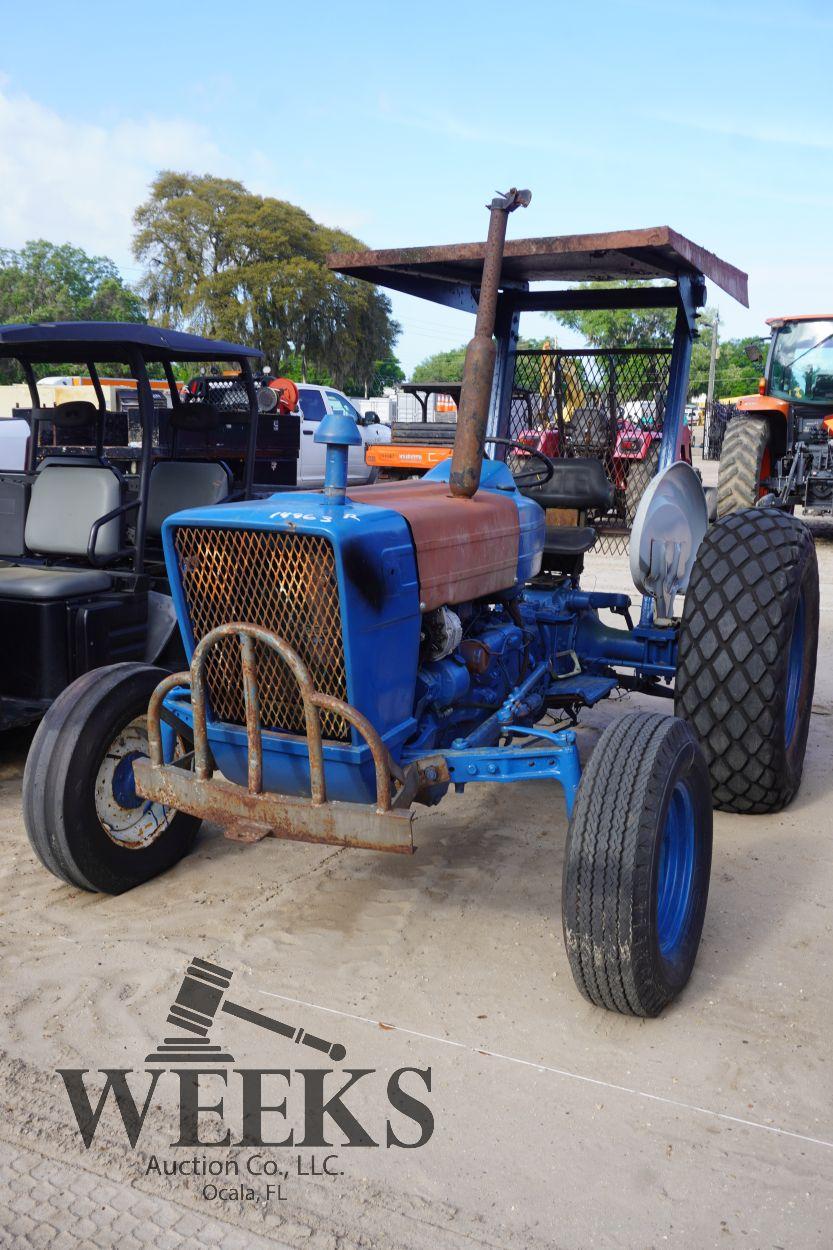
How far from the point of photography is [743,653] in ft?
13.5

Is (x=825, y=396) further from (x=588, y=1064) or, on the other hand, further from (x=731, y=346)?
(x=731, y=346)

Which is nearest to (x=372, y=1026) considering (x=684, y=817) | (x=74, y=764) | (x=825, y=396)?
(x=684, y=817)

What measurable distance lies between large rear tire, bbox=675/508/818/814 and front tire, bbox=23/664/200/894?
2049 mm

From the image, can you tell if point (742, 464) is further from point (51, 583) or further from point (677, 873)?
point (677, 873)

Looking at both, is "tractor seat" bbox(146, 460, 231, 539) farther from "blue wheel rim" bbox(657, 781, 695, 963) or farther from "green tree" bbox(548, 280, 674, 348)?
"blue wheel rim" bbox(657, 781, 695, 963)

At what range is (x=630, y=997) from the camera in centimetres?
284

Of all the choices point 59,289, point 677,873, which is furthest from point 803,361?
point 59,289

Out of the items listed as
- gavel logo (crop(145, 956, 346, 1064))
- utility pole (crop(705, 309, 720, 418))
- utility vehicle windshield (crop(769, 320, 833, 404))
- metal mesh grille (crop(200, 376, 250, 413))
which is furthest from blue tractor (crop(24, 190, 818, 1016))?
utility pole (crop(705, 309, 720, 418))

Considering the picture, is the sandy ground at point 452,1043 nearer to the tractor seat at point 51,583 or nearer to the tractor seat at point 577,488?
the tractor seat at point 51,583

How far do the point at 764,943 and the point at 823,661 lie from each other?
4.39 metres

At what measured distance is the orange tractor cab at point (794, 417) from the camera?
12109mm

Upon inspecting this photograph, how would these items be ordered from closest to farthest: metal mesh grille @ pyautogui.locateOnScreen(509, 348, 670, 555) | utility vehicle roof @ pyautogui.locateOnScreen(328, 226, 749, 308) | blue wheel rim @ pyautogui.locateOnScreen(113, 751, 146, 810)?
1. blue wheel rim @ pyautogui.locateOnScreen(113, 751, 146, 810)
2. utility vehicle roof @ pyautogui.locateOnScreen(328, 226, 749, 308)
3. metal mesh grille @ pyautogui.locateOnScreen(509, 348, 670, 555)

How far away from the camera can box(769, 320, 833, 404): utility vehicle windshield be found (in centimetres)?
1228

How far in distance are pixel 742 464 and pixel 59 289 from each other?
4397 cm
